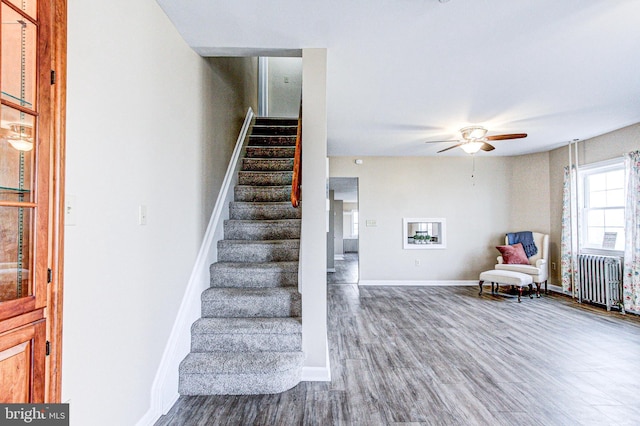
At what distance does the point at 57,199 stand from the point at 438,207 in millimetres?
6401

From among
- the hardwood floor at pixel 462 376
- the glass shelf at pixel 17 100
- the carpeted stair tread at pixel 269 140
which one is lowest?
the hardwood floor at pixel 462 376

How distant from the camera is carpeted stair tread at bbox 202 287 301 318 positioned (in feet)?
8.93

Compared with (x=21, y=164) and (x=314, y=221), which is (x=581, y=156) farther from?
(x=21, y=164)

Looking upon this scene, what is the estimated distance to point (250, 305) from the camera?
2.72 m

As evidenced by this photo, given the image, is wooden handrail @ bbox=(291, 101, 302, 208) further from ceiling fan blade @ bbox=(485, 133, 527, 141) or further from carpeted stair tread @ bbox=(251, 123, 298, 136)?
ceiling fan blade @ bbox=(485, 133, 527, 141)

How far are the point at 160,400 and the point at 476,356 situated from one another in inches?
106

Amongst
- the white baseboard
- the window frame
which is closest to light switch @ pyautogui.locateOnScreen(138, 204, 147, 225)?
the white baseboard

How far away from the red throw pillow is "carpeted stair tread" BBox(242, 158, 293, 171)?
434 centimetres

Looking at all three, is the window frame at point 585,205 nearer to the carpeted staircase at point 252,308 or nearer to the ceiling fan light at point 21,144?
the carpeted staircase at point 252,308

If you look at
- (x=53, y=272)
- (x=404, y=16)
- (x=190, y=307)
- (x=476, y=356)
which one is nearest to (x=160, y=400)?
(x=190, y=307)

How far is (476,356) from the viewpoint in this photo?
3025 mm

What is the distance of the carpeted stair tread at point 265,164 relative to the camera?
4293mm

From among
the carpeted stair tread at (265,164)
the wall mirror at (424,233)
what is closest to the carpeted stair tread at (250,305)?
the carpeted stair tread at (265,164)

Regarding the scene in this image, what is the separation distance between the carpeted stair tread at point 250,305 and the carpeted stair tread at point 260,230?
84 centimetres
